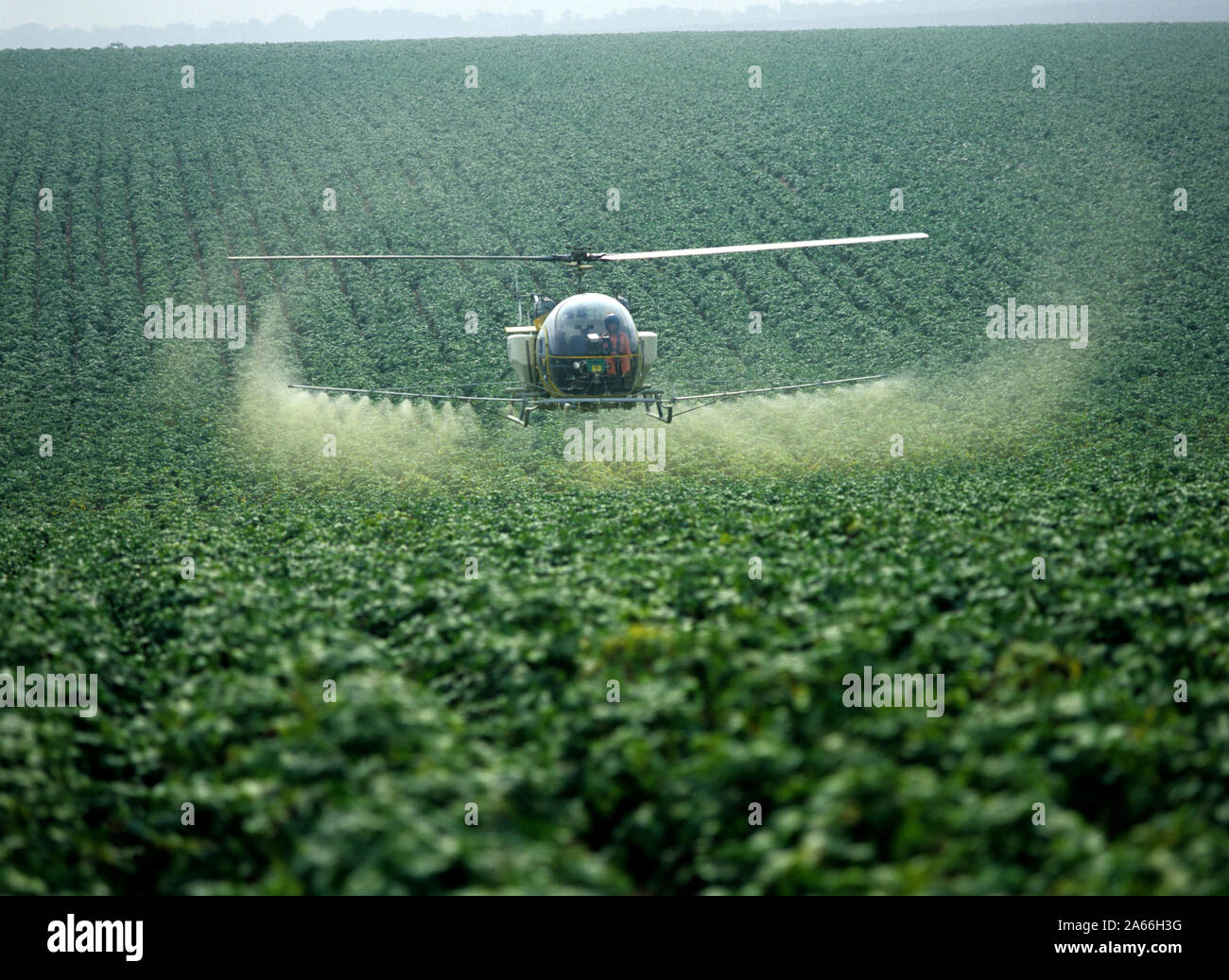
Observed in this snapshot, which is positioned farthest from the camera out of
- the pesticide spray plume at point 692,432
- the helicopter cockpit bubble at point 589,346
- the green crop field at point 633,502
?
the pesticide spray plume at point 692,432

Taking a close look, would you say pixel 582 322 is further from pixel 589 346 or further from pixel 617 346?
pixel 617 346

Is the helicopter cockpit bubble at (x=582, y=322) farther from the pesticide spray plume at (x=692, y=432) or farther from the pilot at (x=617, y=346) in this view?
the pesticide spray plume at (x=692, y=432)

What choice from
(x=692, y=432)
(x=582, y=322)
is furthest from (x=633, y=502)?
(x=692, y=432)

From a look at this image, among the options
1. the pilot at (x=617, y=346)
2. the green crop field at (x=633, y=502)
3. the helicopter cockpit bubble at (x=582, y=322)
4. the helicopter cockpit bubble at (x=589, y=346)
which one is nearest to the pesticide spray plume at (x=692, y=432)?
the green crop field at (x=633, y=502)

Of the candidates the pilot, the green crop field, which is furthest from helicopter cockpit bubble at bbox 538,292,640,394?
the green crop field

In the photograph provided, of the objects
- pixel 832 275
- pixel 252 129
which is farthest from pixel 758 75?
pixel 252 129
